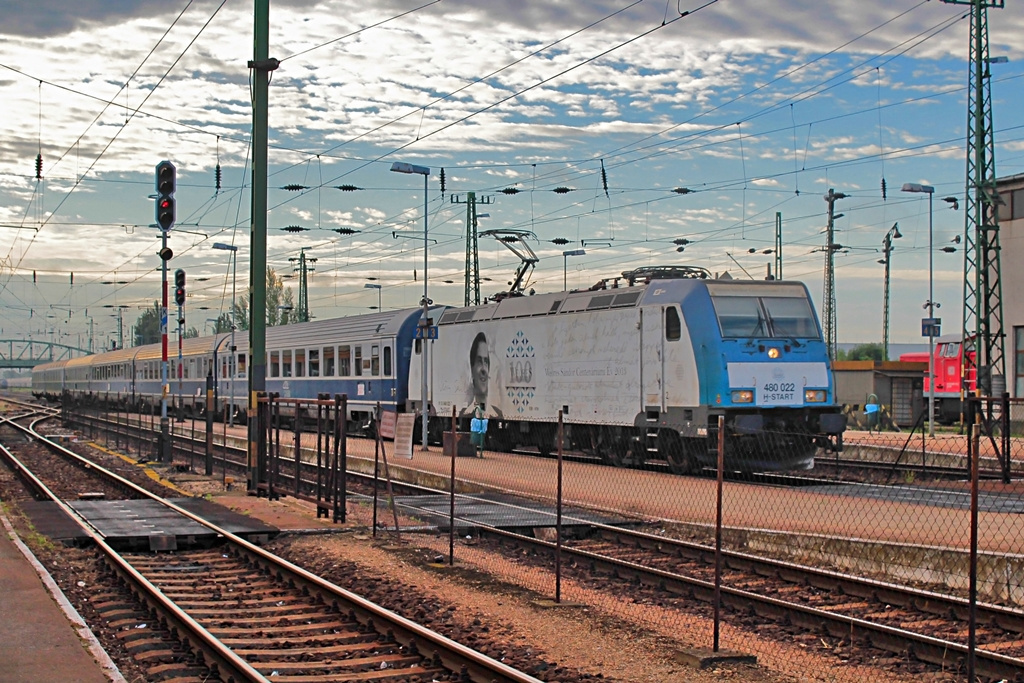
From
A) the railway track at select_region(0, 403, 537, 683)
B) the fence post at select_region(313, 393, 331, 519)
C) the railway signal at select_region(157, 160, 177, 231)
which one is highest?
the railway signal at select_region(157, 160, 177, 231)

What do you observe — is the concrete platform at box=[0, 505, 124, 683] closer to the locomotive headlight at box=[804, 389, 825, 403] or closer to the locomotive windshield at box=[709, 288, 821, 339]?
the locomotive windshield at box=[709, 288, 821, 339]

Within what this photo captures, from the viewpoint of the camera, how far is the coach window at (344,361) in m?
36.1

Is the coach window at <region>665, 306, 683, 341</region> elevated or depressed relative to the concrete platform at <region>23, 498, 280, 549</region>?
elevated

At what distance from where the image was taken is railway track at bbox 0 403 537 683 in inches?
332

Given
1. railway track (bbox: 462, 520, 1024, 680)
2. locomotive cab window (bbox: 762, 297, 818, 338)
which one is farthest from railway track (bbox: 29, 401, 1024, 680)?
locomotive cab window (bbox: 762, 297, 818, 338)

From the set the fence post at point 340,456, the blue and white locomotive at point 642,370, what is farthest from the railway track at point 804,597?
the blue and white locomotive at point 642,370

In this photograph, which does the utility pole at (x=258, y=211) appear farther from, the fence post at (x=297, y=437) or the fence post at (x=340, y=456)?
the fence post at (x=340, y=456)

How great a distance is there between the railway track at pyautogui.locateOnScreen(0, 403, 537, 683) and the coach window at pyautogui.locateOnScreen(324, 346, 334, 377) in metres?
23.5

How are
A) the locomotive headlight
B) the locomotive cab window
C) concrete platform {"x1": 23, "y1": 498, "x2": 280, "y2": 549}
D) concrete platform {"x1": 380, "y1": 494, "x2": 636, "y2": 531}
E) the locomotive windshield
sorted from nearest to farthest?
concrete platform {"x1": 23, "y1": 498, "x2": 280, "y2": 549}, concrete platform {"x1": 380, "y1": 494, "x2": 636, "y2": 531}, the locomotive windshield, the locomotive headlight, the locomotive cab window

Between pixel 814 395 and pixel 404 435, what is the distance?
8.90 metres

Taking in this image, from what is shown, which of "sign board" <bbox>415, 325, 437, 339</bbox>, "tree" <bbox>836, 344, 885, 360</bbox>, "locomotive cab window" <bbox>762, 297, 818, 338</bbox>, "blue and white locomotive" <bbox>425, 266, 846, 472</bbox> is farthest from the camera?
"tree" <bbox>836, 344, 885, 360</bbox>

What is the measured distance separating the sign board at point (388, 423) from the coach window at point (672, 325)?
6439 mm

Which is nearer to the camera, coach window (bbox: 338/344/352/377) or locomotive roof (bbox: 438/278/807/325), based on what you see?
locomotive roof (bbox: 438/278/807/325)

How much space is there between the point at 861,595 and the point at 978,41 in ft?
81.9
